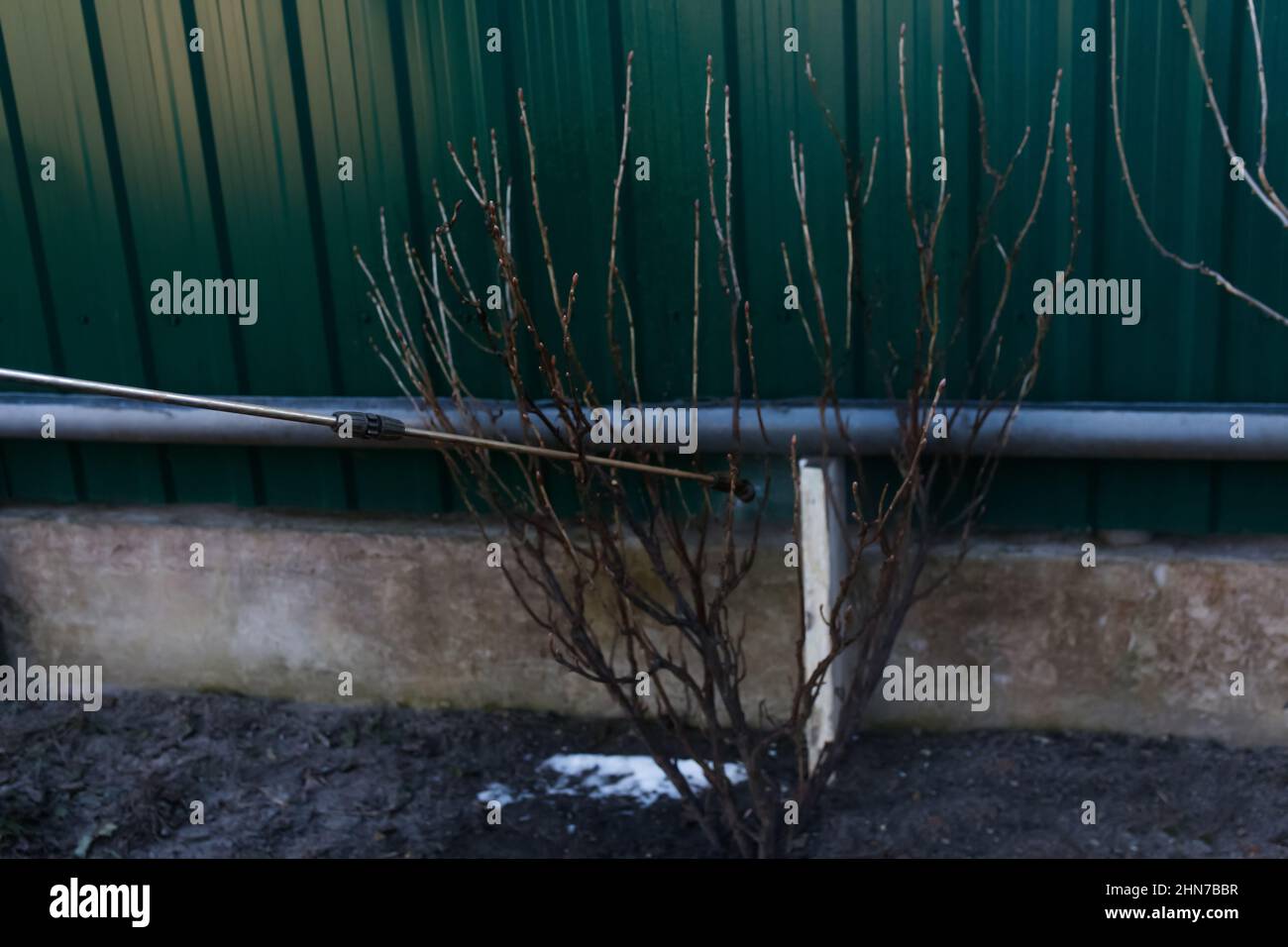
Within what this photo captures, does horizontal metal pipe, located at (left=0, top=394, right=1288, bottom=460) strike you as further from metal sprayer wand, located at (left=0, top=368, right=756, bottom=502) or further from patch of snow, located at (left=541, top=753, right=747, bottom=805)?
patch of snow, located at (left=541, top=753, right=747, bottom=805)

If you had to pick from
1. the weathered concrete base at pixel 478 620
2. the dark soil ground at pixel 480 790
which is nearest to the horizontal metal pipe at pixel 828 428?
the weathered concrete base at pixel 478 620

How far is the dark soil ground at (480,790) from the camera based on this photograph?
13.1 ft

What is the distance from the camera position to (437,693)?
4.98 metres

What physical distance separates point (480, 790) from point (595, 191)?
205cm

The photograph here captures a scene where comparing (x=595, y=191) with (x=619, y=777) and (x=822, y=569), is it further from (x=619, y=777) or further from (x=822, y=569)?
(x=619, y=777)

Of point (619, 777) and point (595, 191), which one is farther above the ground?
point (595, 191)

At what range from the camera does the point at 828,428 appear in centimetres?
430

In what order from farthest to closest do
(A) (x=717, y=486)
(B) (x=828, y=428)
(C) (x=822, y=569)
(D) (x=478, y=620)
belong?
1. (D) (x=478, y=620)
2. (B) (x=828, y=428)
3. (C) (x=822, y=569)
4. (A) (x=717, y=486)

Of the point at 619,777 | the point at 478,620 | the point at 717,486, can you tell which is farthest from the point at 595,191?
the point at 619,777

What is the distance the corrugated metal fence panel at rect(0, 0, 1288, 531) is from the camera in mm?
4117

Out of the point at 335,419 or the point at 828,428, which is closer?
the point at 335,419

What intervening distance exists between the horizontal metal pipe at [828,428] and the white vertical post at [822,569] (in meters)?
0.13

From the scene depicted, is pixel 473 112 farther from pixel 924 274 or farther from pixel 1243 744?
pixel 1243 744

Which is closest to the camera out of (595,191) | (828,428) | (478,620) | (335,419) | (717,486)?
(335,419)
